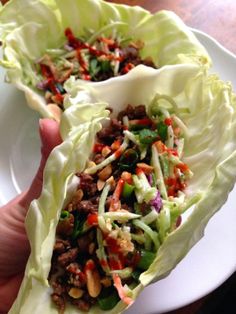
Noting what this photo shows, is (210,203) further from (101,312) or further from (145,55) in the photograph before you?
(145,55)

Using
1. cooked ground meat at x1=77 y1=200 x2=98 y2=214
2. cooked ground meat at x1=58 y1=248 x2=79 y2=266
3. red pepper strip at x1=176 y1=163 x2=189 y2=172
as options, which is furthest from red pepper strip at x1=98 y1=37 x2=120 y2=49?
cooked ground meat at x1=58 y1=248 x2=79 y2=266

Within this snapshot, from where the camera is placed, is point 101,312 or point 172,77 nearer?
point 101,312

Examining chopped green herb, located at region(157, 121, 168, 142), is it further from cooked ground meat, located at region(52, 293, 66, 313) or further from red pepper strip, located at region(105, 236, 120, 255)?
cooked ground meat, located at region(52, 293, 66, 313)

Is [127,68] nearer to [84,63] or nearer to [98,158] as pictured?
[84,63]

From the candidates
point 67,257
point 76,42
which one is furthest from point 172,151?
point 76,42

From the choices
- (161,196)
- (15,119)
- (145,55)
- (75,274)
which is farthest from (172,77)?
(75,274)

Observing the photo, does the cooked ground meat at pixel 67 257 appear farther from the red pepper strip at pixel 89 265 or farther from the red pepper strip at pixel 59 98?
the red pepper strip at pixel 59 98

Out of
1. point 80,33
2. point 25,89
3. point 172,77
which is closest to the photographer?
point 172,77
